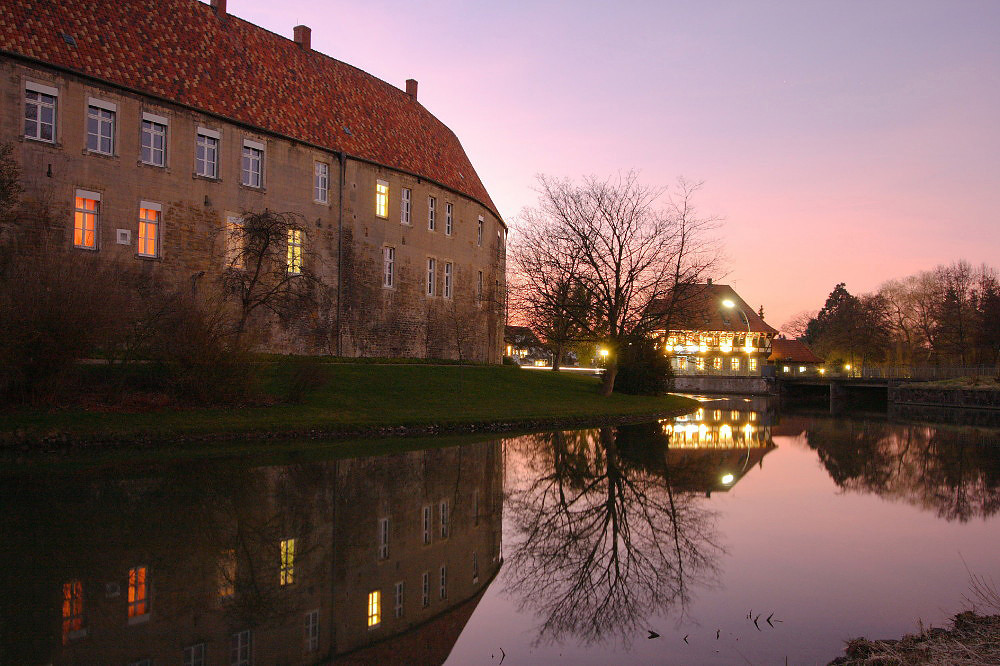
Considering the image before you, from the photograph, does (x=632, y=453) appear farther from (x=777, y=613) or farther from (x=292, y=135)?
(x=292, y=135)

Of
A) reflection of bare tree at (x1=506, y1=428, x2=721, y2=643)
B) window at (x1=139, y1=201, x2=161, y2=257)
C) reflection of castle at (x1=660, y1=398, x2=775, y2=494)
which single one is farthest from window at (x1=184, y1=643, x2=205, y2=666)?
window at (x1=139, y1=201, x2=161, y2=257)

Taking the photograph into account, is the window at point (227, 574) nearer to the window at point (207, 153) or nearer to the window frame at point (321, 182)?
the window at point (207, 153)

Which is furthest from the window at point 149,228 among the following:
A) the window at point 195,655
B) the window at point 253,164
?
the window at point 195,655

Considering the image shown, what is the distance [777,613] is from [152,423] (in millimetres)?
14696

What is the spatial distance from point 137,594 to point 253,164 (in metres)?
25.3

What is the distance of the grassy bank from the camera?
1662cm

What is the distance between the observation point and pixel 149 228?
85.4 ft

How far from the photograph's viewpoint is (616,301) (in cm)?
3472

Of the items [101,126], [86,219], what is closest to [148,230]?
[86,219]

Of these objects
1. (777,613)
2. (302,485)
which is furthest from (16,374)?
(777,613)

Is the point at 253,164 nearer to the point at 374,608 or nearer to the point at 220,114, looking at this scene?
the point at 220,114

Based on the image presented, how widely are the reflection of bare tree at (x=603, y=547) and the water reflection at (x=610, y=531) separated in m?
0.01

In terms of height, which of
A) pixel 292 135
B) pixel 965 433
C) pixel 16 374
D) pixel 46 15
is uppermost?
pixel 46 15

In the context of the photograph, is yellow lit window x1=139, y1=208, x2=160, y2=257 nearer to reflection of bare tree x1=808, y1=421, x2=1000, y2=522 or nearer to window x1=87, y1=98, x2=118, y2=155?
window x1=87, y1=98, x2=118, y2=155
